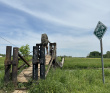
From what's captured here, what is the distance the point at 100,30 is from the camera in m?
4.83

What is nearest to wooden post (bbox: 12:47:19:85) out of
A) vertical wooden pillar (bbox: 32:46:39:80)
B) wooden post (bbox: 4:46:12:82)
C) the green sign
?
wooden post (bbox: 4:46:12:82)

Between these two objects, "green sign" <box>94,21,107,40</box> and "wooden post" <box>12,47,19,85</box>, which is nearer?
"wooden post" <box>12,47,19,85</box>

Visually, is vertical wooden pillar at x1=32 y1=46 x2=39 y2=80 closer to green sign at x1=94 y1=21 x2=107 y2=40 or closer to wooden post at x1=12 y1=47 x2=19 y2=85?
wooden post at x1=12 y1=47 x2=19 y2=85

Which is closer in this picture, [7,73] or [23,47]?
[7,73]

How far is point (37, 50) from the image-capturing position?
4.36 m

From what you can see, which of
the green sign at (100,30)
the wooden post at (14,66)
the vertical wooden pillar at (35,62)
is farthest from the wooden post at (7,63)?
the green sign at (100,30)

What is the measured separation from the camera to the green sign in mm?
4709

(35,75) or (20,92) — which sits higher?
(35,75)

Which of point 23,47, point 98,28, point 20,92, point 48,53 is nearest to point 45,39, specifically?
point 48,53

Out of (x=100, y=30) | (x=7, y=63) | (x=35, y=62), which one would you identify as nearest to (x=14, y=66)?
(x=7, y=63)

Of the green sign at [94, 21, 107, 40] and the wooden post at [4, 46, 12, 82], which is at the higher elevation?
the green sign at [94, 21, 107, 40]

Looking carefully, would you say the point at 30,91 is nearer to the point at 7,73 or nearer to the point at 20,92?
the point at 20,92

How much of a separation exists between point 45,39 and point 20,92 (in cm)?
412

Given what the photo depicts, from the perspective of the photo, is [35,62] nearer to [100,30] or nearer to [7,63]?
[7,63]
